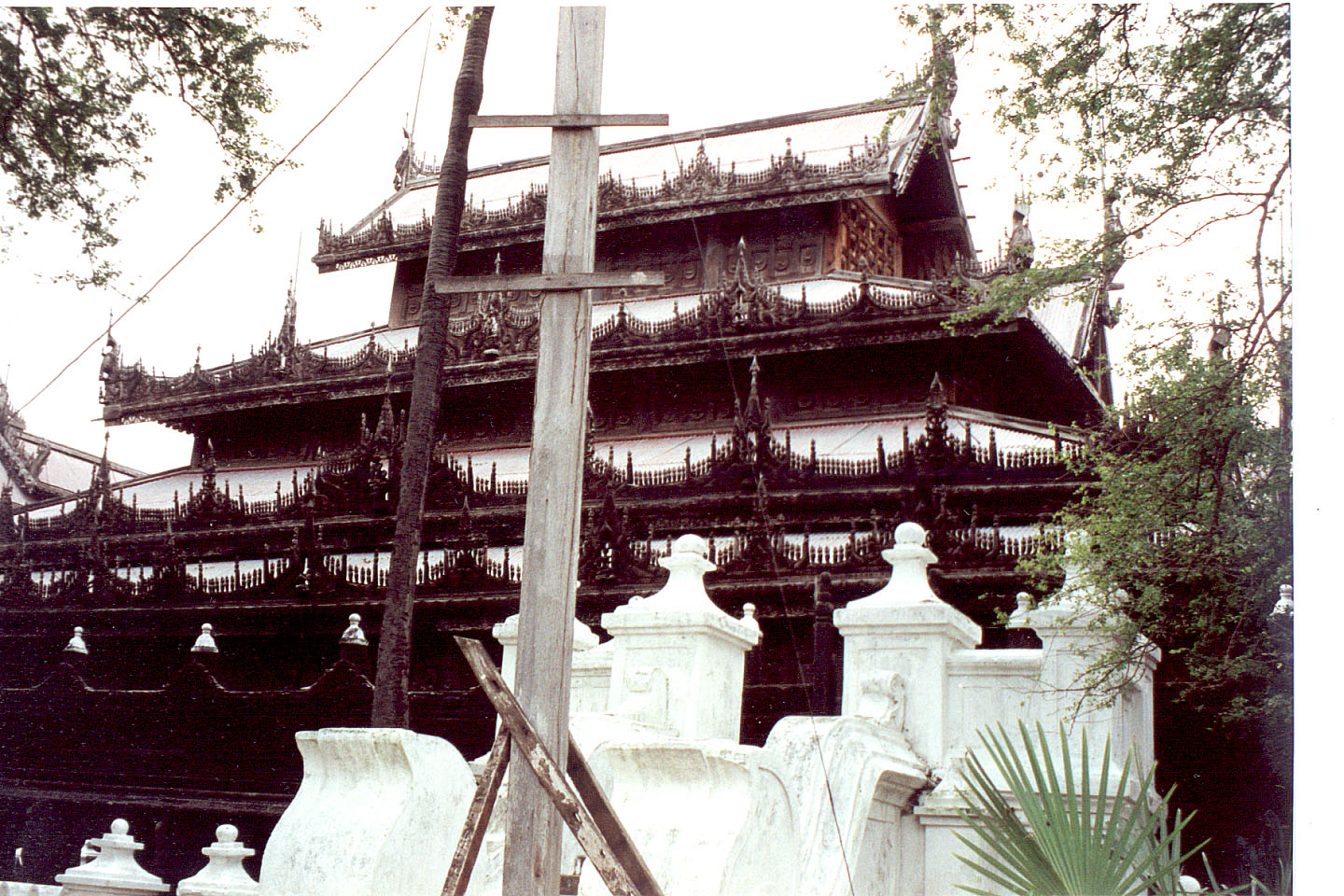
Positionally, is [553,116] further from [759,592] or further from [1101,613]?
[759,592]

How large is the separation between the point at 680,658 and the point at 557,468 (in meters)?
3.09

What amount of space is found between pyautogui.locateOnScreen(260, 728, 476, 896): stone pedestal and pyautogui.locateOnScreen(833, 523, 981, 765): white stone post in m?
2.22

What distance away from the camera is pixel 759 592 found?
15.2 meters

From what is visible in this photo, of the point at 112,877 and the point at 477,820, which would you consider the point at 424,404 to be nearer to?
the point at 112,877

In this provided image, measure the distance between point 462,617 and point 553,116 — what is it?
12.1 metres

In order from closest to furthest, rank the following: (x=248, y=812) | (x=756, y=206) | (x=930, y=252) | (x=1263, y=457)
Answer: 1. (x=1263, y=457)
2. (x=248, y=812)
3. (x=756, y=206)
4. (x=930, y=252)

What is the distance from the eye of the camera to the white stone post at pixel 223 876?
765 cm

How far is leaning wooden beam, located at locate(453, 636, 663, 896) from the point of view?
4.89 metres

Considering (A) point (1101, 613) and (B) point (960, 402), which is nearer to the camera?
(A) point (1101, 613)

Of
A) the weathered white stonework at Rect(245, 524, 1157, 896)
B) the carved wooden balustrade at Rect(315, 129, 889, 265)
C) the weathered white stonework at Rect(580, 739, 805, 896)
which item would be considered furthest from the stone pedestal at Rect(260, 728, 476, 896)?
the carved wooden balustrade at Rect(315, 129, 889, 265)

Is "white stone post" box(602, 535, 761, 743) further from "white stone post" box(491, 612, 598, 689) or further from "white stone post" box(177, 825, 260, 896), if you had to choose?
"white stone post" box(177, 825, 260, 896)

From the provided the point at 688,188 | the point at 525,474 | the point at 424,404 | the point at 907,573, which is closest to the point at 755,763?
the point at 907,573

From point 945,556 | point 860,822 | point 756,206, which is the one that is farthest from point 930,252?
point 860,822

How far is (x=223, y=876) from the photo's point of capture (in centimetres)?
790
